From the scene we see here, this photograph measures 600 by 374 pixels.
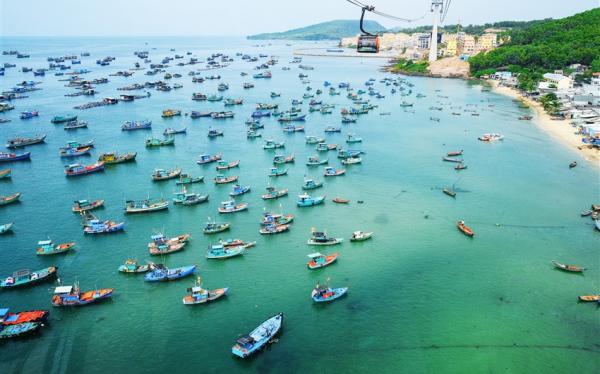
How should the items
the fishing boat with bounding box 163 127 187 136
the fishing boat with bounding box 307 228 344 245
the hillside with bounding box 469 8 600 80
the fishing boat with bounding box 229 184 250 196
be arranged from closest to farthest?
the fishing boat with bounding box 307 228 344 245, the fishing boat with bounding box 229 184 250 196, the fishing boat with bounding box 163 127 187 136, the hillside with bounding box 469 8 600 80

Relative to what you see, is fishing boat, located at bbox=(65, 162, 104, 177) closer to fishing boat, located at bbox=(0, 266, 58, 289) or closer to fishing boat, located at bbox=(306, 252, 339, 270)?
fishing boat, located at bbox=(0, 266, 58, 289)

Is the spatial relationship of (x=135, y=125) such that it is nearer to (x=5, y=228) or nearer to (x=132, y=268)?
(x=5, y=228)

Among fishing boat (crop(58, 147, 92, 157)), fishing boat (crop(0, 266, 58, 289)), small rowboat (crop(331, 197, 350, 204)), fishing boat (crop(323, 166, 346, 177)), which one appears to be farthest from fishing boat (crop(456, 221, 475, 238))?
fishing boat (crop(58, 147, 92, 157))

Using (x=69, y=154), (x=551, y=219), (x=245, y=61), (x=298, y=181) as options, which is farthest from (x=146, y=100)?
(x=245, y=61)

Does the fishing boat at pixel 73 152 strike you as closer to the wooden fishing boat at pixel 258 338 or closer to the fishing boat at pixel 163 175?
the fishing boat at pixel 163 175

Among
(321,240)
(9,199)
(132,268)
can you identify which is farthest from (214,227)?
(9,199)

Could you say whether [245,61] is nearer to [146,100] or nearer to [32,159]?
[146,100]
